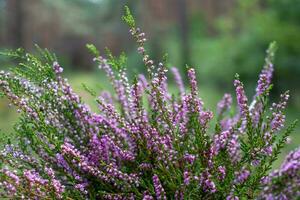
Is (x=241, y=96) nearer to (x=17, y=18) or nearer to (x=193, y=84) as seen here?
(x=193, y=84)

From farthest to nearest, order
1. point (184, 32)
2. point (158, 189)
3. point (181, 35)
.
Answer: point (181, 35), point (184, 32), point (158, 189)

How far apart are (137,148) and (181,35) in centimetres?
2244

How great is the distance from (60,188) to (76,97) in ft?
1.47

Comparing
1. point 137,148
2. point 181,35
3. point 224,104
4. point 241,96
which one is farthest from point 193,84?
point 181,35

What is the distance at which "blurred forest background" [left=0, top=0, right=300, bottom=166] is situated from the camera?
13.6 metres

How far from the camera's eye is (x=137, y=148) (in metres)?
2.24

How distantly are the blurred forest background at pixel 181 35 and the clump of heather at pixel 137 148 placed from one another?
542 millimetres

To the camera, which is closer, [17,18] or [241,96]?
[241,96]

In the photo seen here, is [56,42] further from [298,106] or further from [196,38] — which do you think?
[298,106]

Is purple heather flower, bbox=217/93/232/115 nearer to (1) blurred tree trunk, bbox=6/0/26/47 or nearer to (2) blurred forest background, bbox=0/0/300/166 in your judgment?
(2) blurred forest background, bbox=0/0/300/166

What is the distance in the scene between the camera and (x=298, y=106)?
48.4 ft

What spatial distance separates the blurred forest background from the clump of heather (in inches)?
21.4

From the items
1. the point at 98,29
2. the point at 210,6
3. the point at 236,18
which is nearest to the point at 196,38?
the point at 210,6

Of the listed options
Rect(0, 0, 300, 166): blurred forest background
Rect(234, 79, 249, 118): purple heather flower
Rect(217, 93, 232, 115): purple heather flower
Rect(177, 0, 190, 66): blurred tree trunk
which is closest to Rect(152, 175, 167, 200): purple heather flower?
Rect(234, 79, 249, 118): purple heather flower
